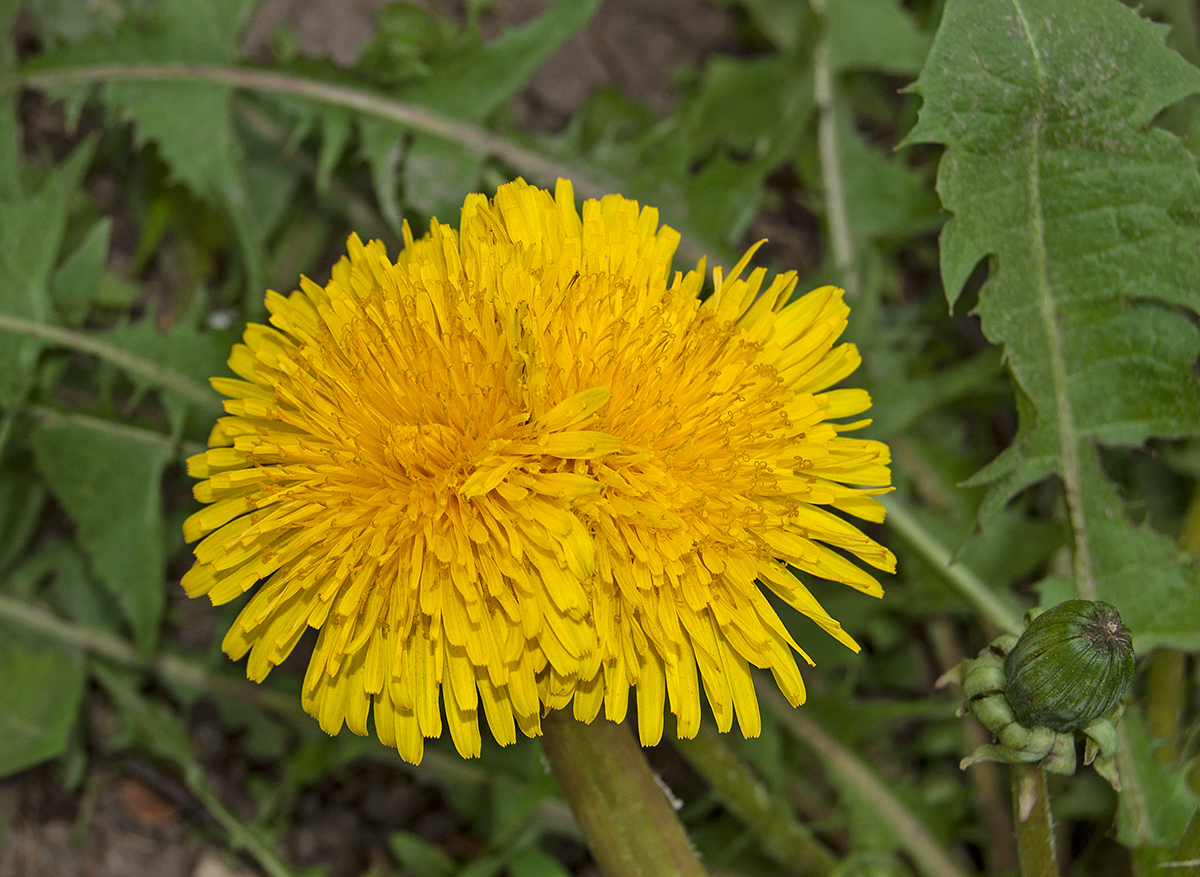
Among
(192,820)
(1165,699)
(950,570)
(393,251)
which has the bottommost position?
(192,820)

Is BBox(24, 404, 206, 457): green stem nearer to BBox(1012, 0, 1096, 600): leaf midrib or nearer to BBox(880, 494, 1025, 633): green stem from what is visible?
BBox(880, 494, 1025, 633): green stem

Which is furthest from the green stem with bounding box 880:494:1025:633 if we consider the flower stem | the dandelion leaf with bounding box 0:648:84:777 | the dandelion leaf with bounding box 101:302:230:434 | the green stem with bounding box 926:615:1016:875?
the dandelion leaf with bounding box 0:648:84:777

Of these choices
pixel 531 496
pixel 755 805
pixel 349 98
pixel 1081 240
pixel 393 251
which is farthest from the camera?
pixel 393 251

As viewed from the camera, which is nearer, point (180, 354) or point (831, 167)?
point (180, 354)

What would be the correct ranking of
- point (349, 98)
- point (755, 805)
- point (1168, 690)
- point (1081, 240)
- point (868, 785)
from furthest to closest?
point (349, 98)
point (868, 785)
point (1168, 690)
point (755, 805)
point (1081, 240)

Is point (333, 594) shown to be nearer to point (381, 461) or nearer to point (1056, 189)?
point (381, 461)

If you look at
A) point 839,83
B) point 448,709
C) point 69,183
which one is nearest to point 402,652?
point 448,709

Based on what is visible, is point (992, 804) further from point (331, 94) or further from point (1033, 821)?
point (331, 94)

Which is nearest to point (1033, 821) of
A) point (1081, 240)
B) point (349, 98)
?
point (1081, 240)
